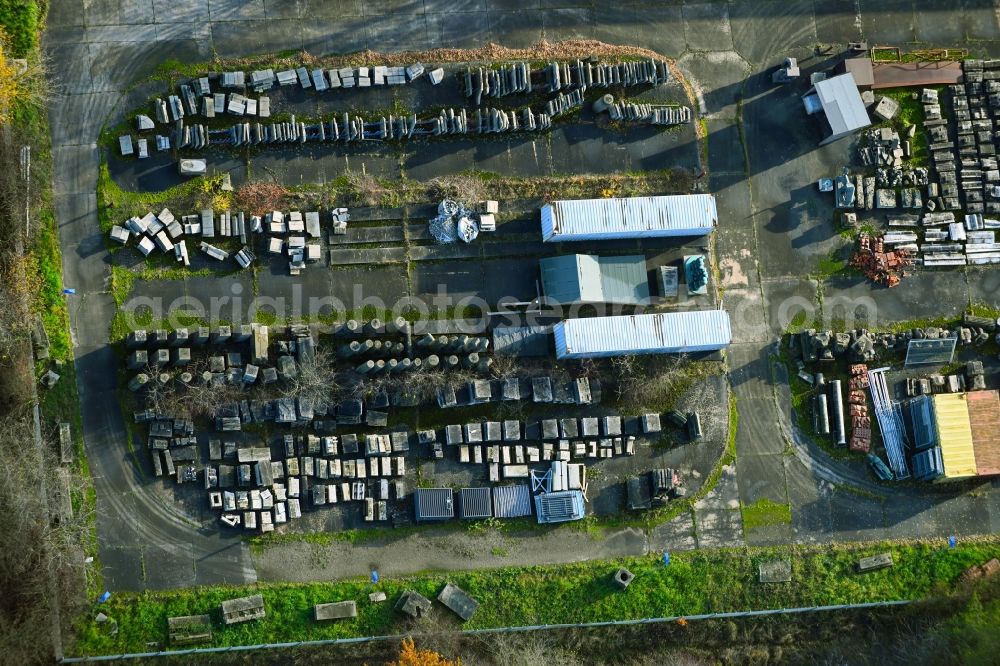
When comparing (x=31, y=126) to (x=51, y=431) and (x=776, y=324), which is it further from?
(x=776, y=324)

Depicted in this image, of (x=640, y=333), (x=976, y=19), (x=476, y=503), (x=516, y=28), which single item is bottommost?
(x=476, y=503)

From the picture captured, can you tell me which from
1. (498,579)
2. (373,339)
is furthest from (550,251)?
(498,579)

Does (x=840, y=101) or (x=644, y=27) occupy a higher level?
(x=644, y=27)

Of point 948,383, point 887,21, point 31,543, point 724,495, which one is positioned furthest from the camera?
point 887,21

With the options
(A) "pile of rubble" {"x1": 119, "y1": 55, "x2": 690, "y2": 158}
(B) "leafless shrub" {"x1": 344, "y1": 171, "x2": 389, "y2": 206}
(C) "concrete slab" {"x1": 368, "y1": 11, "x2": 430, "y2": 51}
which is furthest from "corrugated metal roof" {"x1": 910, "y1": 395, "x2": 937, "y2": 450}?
(C) "concrete slab" {"x1": 368, "y1": 11, "x2": 430, "y2": 51}

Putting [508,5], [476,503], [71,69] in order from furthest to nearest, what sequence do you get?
[508,5] → [71,69] → [476,503]

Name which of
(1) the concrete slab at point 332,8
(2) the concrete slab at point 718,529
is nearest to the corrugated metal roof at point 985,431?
(2) the concrete slab at point 718,529

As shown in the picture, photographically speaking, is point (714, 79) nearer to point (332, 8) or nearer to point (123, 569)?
point (332, 8)

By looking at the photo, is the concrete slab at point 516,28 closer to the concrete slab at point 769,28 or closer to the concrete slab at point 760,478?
the concrete slab at point 769,28

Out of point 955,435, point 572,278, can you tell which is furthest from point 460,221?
point 955,435
